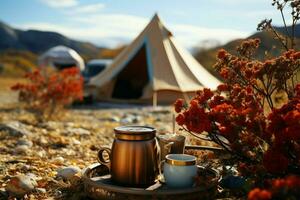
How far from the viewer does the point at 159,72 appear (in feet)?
39.8

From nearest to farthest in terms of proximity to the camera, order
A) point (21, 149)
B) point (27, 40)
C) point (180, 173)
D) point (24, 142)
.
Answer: point (180, 173) → point (21, 149) → point (24, 142) → point (27, 40)

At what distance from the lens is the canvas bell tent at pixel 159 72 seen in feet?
39.1

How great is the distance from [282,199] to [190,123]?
845 millimetres

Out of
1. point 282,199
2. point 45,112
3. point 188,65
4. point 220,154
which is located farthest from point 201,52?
point 282,199

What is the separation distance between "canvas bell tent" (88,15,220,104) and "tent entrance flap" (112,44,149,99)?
0.10 meters

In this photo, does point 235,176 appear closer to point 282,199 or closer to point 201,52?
point 282,199

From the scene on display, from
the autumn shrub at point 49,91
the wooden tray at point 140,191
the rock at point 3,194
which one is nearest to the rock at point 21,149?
the rock at point 3,194

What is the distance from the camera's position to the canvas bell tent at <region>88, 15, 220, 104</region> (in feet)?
39.1

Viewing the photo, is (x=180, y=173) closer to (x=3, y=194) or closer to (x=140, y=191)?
(x=140, y=191)

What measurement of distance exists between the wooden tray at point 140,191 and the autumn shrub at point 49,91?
19.0 feet

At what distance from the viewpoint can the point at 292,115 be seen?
2510 millimetres

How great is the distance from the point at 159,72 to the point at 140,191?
9.52 m

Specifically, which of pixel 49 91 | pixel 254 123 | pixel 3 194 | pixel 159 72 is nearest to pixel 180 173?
pixel 254 123

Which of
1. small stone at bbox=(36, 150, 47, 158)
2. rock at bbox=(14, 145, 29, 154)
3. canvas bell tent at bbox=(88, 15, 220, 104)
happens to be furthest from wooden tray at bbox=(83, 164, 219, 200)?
canvas bell tent at bbox=(88, 15, 220, 104)
